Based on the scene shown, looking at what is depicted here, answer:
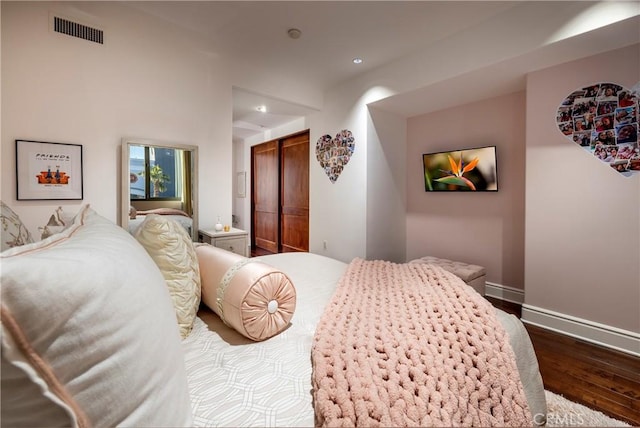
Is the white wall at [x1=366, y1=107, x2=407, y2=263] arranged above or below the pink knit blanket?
above

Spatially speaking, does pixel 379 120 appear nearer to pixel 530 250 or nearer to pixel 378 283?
pixel 530 250

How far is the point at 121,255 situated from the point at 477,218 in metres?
3.68

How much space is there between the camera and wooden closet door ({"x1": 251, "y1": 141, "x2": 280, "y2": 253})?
5547mm

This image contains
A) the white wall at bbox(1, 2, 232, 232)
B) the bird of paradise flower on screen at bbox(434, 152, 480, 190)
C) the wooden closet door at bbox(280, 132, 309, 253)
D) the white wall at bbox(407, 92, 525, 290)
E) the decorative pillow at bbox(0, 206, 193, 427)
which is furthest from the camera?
the wooden closet door at bbox(280, 132, 309, 253)

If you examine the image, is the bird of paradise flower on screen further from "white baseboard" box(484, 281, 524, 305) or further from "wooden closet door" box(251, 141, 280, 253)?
"wooden closet door" box(251, 141, 280, 253)

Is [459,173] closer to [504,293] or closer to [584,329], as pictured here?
[504,293]

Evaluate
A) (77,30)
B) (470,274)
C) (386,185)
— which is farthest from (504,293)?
(77,30)

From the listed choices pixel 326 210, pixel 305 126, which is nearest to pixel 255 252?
pixel 326 210

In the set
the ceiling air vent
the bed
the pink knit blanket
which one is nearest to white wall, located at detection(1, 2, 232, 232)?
the ceiling air vent

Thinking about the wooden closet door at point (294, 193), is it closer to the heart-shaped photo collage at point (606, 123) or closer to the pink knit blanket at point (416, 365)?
the heart-shaped photo collage at point (606, 123)

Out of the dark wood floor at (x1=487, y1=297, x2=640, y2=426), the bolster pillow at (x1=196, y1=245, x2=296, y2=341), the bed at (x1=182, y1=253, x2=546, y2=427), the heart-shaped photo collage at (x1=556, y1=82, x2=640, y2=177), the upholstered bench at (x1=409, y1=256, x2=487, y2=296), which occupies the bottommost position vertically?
the dark wood floor at (x1=487, y1=297, x2=640, y2=426)

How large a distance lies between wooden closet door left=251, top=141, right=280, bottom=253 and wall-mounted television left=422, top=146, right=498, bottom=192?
9.41ft

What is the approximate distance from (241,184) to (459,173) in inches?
176

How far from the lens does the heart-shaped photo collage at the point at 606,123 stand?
7.04 ft
